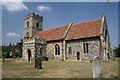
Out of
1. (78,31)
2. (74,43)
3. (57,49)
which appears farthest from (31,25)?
(74,43)

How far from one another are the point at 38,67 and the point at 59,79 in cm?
653

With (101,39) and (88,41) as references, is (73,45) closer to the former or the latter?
(88,41)

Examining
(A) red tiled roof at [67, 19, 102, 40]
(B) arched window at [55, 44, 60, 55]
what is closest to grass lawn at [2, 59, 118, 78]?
(A) red tiled roof at [67, 19, 102, 40]

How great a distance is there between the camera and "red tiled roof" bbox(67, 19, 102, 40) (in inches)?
1228

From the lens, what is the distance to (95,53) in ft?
98.9

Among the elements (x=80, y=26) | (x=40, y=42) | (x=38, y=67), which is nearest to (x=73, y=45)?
(x=80, y=26)

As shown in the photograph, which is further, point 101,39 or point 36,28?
point 36,28

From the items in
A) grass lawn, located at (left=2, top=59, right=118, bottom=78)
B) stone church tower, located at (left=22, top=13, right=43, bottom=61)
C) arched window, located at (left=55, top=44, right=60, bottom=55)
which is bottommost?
grass lawn, located at (left=2, top=59, right=118, bottom=78)

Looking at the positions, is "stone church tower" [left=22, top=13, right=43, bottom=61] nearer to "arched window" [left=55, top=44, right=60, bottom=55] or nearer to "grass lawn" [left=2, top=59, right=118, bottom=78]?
"arched window" [left=55, top=44, right=60, bottom=55]

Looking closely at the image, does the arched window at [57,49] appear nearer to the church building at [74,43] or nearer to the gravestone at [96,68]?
the church building at [74,43]

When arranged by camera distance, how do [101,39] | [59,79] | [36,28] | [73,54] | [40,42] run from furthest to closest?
[36,28], [40,42], [73,54], [101,39], [59,79]

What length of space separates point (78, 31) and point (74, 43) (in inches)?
107

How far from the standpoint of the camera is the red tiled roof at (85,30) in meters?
31.2

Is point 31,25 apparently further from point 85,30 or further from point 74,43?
point 85,30
